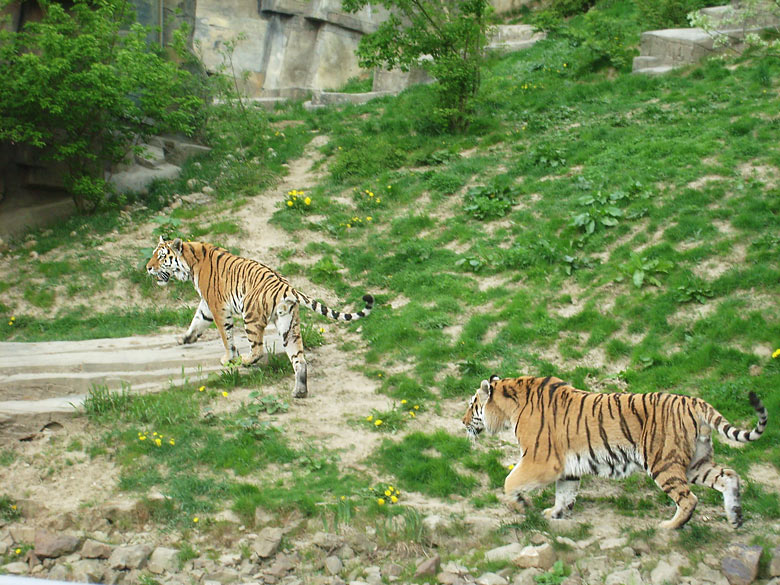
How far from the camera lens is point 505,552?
570 centimetres

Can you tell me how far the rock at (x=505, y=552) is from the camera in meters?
5.64

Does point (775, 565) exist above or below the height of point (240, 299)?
below

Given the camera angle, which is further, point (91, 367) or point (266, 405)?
point (91, 367)

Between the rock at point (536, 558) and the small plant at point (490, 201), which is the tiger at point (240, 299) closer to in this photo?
the rock at point (536, 558)

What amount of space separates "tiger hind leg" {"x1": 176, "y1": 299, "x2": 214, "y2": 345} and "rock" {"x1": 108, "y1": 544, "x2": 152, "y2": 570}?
4.00 metres

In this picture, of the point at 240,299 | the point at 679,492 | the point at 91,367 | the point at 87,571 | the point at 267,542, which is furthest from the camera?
the point at 240,299

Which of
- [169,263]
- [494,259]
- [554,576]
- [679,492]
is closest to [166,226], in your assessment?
[169,263]

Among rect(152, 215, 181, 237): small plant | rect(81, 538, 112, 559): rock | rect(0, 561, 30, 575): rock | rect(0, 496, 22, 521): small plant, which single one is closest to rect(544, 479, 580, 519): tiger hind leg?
rect(81, 538, 112, 559): rock

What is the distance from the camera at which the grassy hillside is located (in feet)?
24.5

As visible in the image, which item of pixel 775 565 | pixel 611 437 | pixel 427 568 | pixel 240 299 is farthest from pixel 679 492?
pixel 240 299

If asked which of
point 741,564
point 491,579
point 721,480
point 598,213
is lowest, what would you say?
point 491,579

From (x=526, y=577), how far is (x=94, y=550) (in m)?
3.24

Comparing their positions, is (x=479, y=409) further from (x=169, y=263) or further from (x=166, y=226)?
(x=166, y=226)

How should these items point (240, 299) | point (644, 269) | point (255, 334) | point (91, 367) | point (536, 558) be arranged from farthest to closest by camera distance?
point (644, 269) → point (240, 299) → point (255, 334) → point (91, 367) → point (536, 558)
